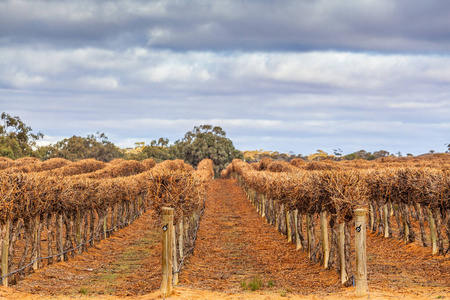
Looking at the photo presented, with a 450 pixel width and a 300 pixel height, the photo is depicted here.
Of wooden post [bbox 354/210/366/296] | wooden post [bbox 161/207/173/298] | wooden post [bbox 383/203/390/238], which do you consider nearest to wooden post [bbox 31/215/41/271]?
wooden post [bbox 161/207/173/298]

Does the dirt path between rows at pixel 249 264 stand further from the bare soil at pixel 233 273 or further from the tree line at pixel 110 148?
the tree line at pixel 110 148

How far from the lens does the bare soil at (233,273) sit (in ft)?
43.3

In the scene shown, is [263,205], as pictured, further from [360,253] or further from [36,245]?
[360,253]

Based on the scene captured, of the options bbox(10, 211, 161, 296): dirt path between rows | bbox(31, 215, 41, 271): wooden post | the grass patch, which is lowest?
bbox(10, 211, 161, 296): dirt path between rows

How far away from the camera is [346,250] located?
1426 centimetres

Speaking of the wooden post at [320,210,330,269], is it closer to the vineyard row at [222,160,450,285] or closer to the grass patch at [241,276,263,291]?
the vineyard row at [222,160,450,285]

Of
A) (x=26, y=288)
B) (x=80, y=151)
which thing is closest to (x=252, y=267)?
(x=26, y=288)

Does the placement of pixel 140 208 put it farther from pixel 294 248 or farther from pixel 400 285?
pixel 400 285

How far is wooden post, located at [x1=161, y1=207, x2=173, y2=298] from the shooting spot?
12.1 m

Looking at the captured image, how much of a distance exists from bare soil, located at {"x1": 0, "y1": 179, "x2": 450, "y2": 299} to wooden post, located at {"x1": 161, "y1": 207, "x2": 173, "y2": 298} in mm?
352

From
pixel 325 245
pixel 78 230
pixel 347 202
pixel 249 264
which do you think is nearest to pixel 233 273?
pixel 249 264

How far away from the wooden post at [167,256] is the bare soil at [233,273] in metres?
0.35

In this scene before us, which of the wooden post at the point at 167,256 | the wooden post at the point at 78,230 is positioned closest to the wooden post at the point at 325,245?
the wooden post at the point at 167,256

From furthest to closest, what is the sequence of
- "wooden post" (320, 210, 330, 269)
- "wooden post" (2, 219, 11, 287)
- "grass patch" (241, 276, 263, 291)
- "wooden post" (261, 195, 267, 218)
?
"wooden post" (261, 195, 267, 218) → "wooden post" (320, 210, 330, 269) → "wooden post" (2, 219, 11, 287) → "grass patch" (241, 276, 263, 291)
